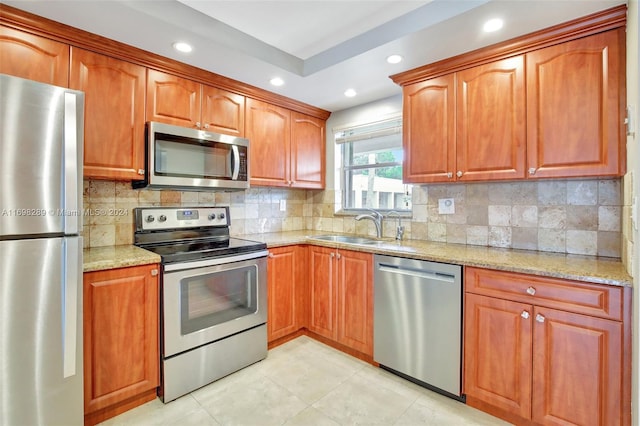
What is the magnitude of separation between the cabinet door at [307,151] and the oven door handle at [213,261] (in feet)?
3.27

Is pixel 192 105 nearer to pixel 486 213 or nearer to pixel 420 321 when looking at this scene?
pixel 420 321

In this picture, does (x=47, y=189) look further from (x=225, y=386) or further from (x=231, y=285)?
(x=225, y=386)

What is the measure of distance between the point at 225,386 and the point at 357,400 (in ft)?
2.95

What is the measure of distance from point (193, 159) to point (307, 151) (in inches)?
51.3

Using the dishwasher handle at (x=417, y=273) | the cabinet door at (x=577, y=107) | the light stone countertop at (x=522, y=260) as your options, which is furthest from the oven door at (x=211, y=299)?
the cabinet door at (x=577, y=107)

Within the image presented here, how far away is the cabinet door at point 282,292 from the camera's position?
2590 mm

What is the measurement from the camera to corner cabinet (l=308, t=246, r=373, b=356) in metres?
2.37

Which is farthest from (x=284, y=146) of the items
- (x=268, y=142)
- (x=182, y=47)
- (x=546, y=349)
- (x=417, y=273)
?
(x=546, y=349)

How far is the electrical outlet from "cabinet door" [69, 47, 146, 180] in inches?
91.7

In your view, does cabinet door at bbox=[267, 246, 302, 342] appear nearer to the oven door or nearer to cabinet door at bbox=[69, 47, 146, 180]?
the oven door

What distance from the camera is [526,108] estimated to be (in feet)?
6.32

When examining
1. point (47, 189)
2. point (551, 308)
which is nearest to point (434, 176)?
point (551, 308)

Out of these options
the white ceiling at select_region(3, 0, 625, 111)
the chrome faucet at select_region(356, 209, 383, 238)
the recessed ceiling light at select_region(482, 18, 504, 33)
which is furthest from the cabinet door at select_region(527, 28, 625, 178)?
the chrome faucet at select_region(356, 209, 383, 238)

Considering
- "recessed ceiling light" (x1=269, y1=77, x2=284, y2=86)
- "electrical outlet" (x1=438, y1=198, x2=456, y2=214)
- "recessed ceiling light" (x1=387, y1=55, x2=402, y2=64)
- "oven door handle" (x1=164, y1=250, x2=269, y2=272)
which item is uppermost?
"recessed ceiling light" (x1=269, y1=77, x2=284, y2=86)
